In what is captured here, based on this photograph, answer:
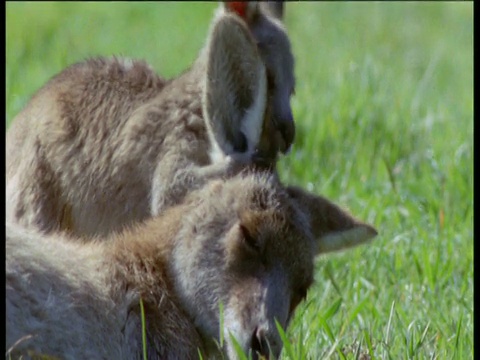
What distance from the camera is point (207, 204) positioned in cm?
388

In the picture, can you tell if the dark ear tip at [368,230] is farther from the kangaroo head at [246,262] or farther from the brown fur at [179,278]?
the kangaroo head at [246,262]

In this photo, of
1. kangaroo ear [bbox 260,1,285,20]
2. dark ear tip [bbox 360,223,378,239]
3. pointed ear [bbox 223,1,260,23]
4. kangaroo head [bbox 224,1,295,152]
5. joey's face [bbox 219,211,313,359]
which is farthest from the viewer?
kangaroo ear [bbox 260,1,285,20]

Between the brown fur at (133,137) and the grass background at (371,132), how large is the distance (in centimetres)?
72

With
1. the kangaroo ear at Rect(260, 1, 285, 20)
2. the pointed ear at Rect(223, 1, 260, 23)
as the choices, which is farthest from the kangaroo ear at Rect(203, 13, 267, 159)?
the kangaroo ear at Rect(260, 1, 285, 20)

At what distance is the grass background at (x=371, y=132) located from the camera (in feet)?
14.9

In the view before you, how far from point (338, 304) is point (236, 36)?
3.47 feet

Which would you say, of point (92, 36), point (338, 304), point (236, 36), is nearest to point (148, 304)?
point (338, 304)

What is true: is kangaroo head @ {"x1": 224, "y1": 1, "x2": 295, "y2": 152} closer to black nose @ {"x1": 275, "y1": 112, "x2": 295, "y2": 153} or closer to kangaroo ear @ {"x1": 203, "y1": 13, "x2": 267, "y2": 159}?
black nose @ {"x1": 275, "y1": 112, "x2": 295, "y2": 153}

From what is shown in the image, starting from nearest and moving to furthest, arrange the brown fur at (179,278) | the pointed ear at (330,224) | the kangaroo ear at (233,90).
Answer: the brown fur at (179,278), the pointed ear at (330,224), the kangaroo ear at (233,90)

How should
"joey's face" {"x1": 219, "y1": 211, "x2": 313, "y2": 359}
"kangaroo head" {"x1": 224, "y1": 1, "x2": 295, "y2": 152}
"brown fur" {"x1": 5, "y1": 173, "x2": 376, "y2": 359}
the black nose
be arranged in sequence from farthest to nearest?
"kangaroo head" {"x1": 224, "y1": 1, "x2": 295, "y2": 152} → the black nose → "joey's face" {"x1": 219, "y1": 211, "x2": 313, "y2": 359} → "brown fur" {"x1": 5, "y1": 173, "x2": 376, "y2": 359}

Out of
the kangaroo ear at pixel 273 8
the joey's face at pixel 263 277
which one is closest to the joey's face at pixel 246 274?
the joey's face at pixel 263 277

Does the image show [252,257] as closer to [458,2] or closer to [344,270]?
[344,270]

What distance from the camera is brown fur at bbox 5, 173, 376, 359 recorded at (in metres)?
3.31

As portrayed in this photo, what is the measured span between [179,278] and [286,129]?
5.52 ft
